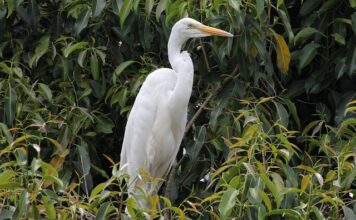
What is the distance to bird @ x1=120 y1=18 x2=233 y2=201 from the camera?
3896mm

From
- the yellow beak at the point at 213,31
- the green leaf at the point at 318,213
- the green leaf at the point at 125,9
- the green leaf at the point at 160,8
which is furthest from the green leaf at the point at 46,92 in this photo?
the green leaf at the point at 318,213

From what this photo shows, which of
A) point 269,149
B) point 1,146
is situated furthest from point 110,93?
point 269,149

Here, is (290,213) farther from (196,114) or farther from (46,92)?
(46,92)

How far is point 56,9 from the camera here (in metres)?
4.47

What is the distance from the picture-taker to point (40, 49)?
163 inches

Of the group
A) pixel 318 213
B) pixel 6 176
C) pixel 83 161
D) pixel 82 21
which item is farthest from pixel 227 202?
pixel 82 21

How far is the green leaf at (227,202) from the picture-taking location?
2719 millimetres

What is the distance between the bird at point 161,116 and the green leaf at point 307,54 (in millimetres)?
428

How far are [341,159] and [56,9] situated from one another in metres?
1.84

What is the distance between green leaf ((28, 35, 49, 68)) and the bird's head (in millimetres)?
599

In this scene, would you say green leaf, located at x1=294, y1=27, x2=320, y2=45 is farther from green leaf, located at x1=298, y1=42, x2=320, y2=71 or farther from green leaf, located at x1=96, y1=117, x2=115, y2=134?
green leaf, located at x1=96, y1=117, x2=115, y2=134

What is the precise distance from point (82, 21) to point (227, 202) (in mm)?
1517

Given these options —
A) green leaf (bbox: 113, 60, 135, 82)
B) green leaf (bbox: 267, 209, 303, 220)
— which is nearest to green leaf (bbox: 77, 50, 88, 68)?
green leaf (bbox: 113, 60, 135, 82)

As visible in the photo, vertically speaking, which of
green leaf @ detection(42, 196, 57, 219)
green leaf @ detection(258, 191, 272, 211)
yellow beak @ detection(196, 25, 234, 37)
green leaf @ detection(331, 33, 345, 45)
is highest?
yellow beak @ detection(196, 25, 234, 37)
